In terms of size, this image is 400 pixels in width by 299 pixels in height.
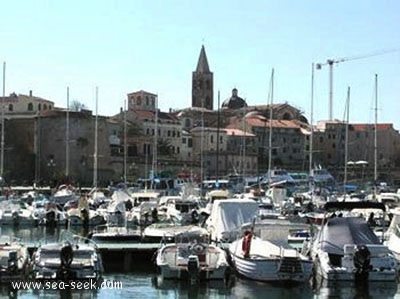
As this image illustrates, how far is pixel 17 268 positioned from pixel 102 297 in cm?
327

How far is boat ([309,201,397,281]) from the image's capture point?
26828 millimetres

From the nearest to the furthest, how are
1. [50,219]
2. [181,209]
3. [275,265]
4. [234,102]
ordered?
[275,265] < [50,219] < [181,209] < [234,102]

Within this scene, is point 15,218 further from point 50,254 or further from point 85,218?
point 50,254

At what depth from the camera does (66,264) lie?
26109 millimetres

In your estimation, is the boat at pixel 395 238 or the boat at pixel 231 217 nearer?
the boat at pixel 395 238

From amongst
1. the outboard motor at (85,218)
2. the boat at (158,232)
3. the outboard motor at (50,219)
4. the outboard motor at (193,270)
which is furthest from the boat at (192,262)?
the outboard motor at (50,219)

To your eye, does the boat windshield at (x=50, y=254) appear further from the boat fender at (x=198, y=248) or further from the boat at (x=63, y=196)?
the boat at (x=63, y=196)

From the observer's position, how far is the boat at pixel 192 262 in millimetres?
26822

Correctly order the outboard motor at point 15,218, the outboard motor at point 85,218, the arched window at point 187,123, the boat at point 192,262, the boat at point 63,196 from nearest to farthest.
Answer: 1. the boat at point 192,262
2. the outboard motor at point 85,218
3. the outboard motor at point 15,218
4. the boat at point 63,196
5. the arched window at point 187,123

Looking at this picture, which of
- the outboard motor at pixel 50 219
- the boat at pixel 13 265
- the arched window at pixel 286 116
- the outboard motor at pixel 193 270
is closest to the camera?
the boat at pixel 13 265

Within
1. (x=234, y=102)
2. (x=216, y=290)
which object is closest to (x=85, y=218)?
(x=216, y=290)

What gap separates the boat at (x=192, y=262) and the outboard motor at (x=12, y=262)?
4.80 meters

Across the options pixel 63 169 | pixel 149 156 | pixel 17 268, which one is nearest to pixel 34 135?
pixel 63 169

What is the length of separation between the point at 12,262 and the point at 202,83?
138 m
